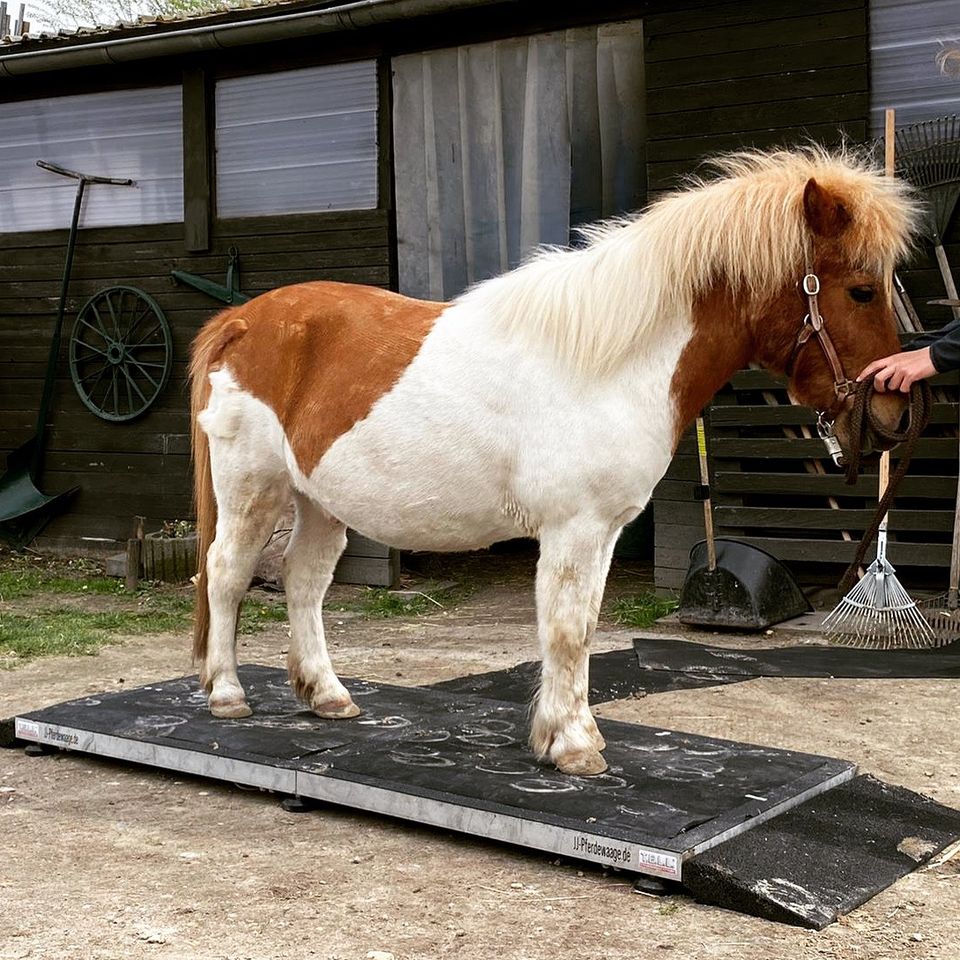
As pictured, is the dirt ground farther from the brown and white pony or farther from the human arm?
the human arm

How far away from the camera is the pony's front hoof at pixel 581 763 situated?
3764mm

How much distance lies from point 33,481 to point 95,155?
9.14 ft

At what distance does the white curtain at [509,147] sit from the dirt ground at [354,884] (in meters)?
4.32

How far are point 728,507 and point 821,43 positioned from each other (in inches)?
114

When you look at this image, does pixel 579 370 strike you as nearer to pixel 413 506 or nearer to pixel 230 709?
pixel 413 506

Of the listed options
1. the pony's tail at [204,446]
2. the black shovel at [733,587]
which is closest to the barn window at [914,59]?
the black shovel at [733,587]

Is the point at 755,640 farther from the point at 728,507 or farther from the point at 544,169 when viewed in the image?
the point at 544,169

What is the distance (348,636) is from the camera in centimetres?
732

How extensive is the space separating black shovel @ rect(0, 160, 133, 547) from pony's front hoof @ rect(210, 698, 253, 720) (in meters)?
6.13

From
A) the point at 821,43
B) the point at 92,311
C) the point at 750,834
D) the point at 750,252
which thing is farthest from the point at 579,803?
the point at 92,311

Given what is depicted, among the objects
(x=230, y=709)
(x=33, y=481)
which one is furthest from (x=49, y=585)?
(x=230, y=709)

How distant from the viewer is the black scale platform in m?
3.39

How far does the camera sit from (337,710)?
14.8ft

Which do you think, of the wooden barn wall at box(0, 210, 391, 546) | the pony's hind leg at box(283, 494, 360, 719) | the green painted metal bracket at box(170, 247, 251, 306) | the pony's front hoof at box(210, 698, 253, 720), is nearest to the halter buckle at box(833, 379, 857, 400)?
the pony's hind leg at box(283, 494, 360, 719)
